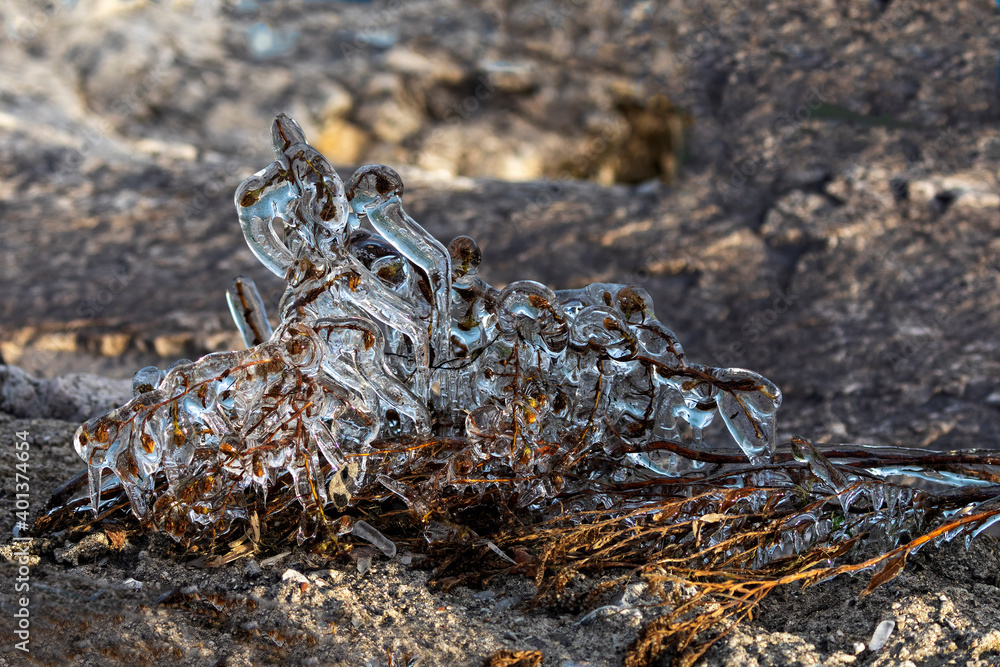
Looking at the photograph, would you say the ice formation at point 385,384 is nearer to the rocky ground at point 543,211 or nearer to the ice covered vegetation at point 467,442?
the ice covered vegetation at point 467,442

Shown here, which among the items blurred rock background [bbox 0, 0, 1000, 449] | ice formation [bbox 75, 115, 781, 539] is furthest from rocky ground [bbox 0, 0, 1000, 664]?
ice formation [bbox 75, 115, 781, 539]

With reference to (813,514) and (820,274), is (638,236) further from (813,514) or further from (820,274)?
(813,514)

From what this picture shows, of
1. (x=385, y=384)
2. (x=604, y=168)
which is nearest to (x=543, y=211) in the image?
(x=604, y=168)

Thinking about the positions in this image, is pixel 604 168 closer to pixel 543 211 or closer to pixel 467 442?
pixel 543 211

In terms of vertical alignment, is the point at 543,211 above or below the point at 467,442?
below

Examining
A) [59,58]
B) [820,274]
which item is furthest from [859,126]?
[59,58]

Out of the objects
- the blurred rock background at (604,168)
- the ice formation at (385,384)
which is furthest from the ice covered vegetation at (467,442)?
the blurred rock background at (604,168)
